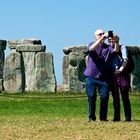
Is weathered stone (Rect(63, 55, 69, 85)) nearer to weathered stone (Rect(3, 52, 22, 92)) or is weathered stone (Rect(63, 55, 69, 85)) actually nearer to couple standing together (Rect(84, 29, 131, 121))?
weathered stone (Rect(3, 52, 22, 92))

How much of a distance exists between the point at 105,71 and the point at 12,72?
18.3 metres

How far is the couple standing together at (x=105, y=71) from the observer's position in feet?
41.4

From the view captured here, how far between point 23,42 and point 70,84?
3473 mm

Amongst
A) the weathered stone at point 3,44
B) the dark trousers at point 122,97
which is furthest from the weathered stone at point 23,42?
the dark trousers at point 122,97

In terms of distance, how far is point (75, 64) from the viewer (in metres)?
30.6

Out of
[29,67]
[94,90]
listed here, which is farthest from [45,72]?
[94,90]

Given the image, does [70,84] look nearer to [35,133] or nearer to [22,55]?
[22,55]

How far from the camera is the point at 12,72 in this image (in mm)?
30672

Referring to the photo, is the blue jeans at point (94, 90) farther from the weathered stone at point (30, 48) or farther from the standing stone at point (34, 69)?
the weathered stone at point (30, 48)

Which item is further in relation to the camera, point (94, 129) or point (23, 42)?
point (23, 42)

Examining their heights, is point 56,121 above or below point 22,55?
below

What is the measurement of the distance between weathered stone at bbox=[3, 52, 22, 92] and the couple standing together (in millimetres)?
17814

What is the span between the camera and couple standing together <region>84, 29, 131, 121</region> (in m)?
12.6

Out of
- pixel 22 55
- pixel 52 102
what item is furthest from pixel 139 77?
pixel 52 102
